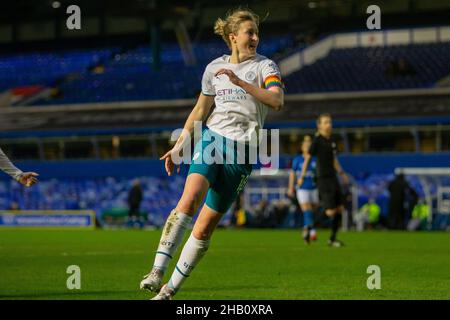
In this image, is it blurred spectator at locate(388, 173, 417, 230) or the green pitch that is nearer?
the green pitch

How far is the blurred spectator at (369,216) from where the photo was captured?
32031 mm

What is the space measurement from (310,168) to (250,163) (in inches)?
527

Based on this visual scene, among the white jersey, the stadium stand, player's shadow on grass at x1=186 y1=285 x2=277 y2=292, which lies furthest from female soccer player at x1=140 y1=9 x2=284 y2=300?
the stadium stand

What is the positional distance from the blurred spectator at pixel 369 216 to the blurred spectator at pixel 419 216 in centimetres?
124

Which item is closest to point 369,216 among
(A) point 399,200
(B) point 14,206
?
(A) point 399,200

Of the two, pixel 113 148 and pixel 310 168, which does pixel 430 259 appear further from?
pixel 113 148

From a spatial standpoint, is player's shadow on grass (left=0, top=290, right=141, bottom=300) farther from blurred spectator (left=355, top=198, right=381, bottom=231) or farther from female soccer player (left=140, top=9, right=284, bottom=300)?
blurred spectator (left=355, top=198, right=381, bottom=231)

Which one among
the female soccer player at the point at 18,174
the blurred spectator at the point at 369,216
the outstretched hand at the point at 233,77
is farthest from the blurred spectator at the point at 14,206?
the outstretched hand at the point at 233,77

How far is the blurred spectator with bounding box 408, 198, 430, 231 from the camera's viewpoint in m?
31.4

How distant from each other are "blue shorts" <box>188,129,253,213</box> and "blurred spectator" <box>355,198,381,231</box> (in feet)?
79.7

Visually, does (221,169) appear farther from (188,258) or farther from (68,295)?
(68,295)

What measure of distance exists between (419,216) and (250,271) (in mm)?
19683

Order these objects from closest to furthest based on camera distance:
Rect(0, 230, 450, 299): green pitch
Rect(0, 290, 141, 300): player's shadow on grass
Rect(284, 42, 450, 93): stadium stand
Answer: Rect(0, 290, 141, 300): player's shadow on grass, Rect(0, 230, 450, 299): green pitch, Rect(284, 42, 450, 93): stadium stand

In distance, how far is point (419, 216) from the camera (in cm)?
3167
